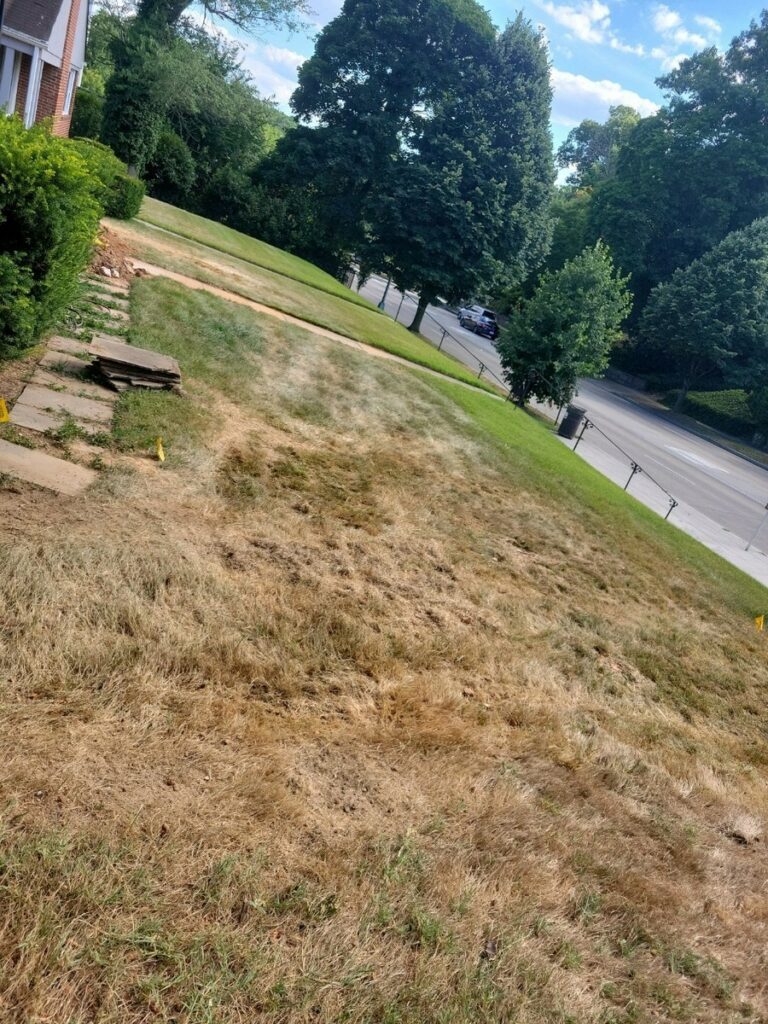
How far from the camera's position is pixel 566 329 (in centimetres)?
2064

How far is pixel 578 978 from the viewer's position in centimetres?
304

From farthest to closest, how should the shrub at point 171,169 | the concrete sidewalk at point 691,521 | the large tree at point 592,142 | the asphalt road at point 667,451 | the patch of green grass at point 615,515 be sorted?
1. the large tree at point 592,142
2. the shrub at point 171,169
3. the asphalt road at point 667,451
4. the concrete sidewalk at point 691,521
5. the patch of green grass at point 615,515

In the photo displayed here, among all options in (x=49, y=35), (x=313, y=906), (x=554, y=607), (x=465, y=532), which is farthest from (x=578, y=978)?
(x=49, y=35)

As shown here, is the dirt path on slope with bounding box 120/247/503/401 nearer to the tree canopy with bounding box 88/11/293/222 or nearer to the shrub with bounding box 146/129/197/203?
the tree canopy with bounding box 88/11/293/222

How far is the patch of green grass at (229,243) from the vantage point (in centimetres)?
2130

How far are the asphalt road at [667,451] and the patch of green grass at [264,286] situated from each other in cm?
625

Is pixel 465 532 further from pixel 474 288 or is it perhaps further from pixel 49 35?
pixel 474 288

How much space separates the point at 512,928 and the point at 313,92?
40.5 meters

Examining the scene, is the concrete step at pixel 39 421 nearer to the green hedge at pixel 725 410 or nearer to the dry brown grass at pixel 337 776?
the dry brown grass at pixel 337 776

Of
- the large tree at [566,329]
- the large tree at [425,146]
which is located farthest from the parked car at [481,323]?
the large tree at [566,329]

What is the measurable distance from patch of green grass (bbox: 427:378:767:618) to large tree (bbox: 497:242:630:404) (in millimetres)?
6773

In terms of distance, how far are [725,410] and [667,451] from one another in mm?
15754

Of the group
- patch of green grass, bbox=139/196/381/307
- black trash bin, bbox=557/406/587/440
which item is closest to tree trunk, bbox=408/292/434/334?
patch of green grass, bbox=139/196/381/307

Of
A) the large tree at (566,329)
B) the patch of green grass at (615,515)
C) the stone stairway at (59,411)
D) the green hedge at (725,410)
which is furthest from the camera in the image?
the green hedge at (725,410)
